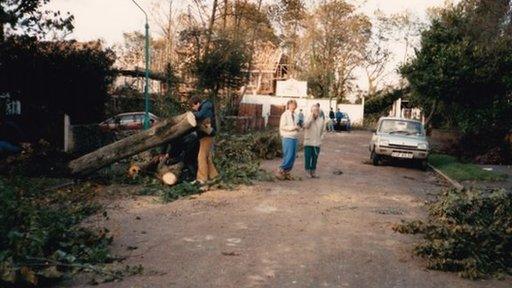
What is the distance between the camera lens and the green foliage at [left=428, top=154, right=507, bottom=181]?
1473 centimetres

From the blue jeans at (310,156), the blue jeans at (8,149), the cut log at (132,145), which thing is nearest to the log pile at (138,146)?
the cut log at (132,145)

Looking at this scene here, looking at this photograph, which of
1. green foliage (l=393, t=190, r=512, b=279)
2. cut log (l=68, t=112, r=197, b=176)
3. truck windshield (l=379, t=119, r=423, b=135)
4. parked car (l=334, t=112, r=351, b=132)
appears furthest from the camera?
parked car (l=334, t=112, r=351, b=132)

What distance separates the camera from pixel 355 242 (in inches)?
282

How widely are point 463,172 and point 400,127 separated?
317cm

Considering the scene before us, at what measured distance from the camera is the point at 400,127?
18328 mm

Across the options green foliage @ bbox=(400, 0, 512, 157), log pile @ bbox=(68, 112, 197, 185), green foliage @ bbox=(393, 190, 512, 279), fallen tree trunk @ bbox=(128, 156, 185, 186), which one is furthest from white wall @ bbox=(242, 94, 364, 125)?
green foliage @ bbox=(393, 190, 512, 279)

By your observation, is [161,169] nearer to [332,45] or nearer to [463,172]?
[463,172]

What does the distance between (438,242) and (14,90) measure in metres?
17.4

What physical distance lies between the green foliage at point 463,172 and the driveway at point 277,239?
3433 mm

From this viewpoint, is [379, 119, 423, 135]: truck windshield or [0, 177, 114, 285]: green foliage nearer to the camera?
[0, 177, 114, 285]: green foliage

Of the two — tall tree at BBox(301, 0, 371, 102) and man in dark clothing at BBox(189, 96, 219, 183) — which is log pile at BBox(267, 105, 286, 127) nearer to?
tall tree at BBox(301, 0, 371, 102)

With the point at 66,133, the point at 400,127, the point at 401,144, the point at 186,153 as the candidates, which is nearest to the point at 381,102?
the point at 400,127

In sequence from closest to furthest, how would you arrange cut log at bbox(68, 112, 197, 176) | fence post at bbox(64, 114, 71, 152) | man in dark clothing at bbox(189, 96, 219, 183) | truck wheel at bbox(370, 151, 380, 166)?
cut log at bbox(68, 112, 197, 176)
man in dark clothing at bbox(189, 96, 219, 183)
truck wheel at bbox(370, 151, 380, 166)
fence post at bbox(64, 114, 71, 152)

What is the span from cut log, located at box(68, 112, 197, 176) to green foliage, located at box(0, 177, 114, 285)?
3486mm
